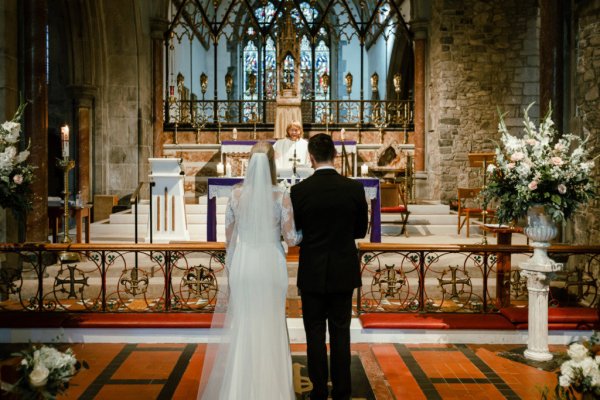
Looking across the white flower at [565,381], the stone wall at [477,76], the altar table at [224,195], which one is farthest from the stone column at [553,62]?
the white flower at [565,381]

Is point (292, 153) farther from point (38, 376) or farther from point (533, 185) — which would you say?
point (38, 376)

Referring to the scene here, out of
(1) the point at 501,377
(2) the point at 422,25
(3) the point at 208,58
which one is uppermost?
(3) the point at 208,58

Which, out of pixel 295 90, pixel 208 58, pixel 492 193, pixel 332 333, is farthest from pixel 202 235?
pixel 208 58

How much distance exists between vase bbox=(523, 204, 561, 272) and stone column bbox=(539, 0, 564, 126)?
3.19 m

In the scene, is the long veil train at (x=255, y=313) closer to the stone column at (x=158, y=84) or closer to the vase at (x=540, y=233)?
the vase at (x=540, y=233)

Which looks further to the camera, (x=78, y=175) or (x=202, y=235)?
(x=78, y=175)

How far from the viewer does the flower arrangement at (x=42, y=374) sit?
228cm

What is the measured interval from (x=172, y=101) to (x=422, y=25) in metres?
5.28

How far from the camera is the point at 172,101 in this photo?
38.9ft

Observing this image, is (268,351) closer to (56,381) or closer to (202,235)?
(56,381)

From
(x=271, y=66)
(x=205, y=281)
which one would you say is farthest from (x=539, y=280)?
(x=271, y=66)

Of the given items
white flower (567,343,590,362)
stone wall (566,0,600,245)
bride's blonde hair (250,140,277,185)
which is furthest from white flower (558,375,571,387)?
stone wall (566,0,600,245)

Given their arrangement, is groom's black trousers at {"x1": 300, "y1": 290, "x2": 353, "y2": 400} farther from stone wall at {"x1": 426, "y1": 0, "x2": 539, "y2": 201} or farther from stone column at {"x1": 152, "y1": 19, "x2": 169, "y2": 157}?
stone column at {"x1": 152, "y1": 19, "x2": 169, "y2": 157}

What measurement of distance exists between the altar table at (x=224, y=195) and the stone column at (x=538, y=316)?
287 centimetres
